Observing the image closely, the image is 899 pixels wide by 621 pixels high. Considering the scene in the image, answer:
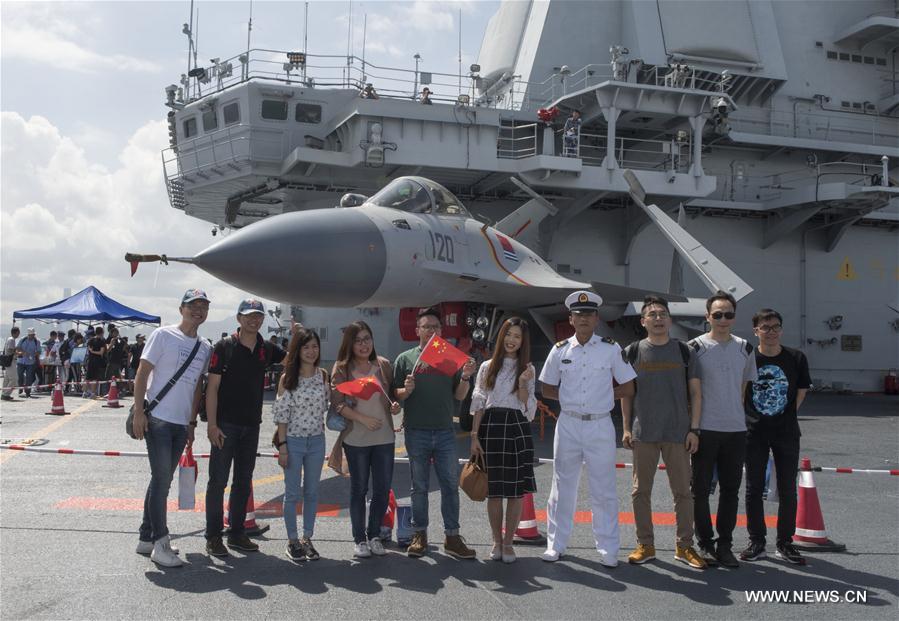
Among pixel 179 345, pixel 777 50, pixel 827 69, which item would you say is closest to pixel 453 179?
pixel 777 50

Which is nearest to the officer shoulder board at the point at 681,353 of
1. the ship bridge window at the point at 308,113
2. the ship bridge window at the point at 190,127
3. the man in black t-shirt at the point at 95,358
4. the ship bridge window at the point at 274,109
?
the man in black t-shirt at the point at 95,358

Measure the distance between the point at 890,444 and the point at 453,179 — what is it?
45.3ft

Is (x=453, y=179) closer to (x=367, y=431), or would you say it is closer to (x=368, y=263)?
(x=368, y=263)

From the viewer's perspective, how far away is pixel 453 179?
22188mm

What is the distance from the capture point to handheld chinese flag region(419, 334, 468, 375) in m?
5.26

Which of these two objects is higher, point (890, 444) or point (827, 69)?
point (827, 69)

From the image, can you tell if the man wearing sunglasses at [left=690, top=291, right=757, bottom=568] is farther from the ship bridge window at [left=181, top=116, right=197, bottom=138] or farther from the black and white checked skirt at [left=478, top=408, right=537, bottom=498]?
the ship bridge window at [left=181, top=116, right=197, bottom=138]

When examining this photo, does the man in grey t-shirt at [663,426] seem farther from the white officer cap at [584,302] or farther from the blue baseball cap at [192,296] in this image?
the blue baseball cap at [192,296]

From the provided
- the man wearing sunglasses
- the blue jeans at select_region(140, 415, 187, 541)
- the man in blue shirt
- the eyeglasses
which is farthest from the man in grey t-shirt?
the man in blue shirt

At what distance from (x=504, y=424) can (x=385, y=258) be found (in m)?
5.05

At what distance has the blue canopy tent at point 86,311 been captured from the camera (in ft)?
66.5

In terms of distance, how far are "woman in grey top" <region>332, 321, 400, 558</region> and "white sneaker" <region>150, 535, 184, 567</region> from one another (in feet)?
3.90

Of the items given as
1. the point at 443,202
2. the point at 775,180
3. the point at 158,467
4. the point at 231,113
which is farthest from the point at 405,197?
the point at 775,180

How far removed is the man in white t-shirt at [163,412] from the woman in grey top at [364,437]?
3.44 ft
